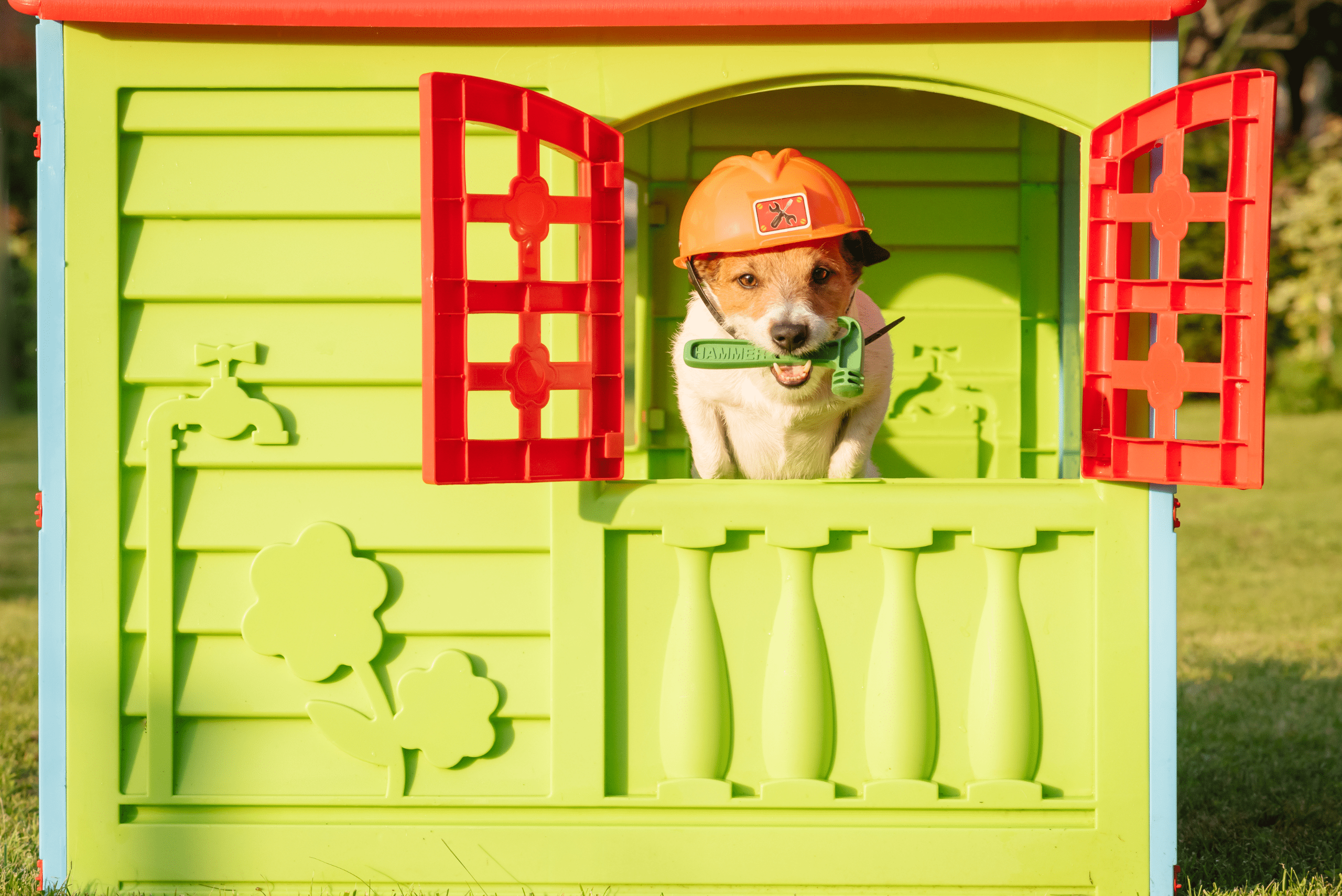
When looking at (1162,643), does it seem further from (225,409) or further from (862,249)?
(225,409)

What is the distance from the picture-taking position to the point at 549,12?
2.74m

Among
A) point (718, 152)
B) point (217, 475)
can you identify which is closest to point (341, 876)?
point (217, 475)

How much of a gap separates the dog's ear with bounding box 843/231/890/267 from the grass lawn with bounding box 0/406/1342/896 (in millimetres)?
1818

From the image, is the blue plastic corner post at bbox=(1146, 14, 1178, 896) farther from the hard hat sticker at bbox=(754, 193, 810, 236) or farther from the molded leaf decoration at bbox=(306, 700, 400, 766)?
the molded leaf decoration at bbox=(306, 700, 400, 766)

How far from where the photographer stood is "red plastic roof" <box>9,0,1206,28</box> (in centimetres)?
271

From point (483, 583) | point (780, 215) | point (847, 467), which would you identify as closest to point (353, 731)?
point (483, 583)

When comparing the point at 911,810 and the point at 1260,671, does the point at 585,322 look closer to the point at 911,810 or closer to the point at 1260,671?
the point at 911,810

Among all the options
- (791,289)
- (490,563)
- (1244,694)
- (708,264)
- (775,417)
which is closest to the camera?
(490,563)

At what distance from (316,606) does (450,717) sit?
1.34ft

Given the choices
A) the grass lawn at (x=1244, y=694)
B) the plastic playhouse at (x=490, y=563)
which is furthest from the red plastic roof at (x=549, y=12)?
the grass lawn at (x=1244, y=694)

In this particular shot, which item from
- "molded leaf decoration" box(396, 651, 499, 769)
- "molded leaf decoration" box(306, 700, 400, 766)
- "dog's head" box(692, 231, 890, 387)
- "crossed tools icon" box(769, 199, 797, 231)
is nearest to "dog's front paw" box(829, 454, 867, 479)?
"dog's head" box(692, 231, 890, 387)

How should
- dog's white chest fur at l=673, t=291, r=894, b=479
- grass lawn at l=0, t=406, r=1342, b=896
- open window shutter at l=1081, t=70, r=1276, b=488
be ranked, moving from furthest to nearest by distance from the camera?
1. grass lawn at l=0, t=406, r=1342, b=896
2. dog's white chest fur at l=673, t=291, r=894, b=479
3. open window shutter at l=1081, t=70, r=1276, b=488

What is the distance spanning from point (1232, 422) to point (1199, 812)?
6.20ft

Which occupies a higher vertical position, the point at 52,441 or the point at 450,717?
the point at 52,441
